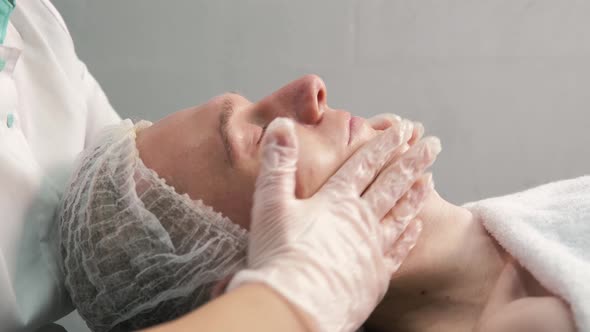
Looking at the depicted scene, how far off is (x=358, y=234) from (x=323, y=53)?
1.18 meters

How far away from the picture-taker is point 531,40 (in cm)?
189

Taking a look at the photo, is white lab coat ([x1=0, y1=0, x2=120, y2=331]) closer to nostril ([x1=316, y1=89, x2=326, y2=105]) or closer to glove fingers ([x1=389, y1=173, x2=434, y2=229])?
nostril ([x1=316, y1=89, x2=326, y2=105])

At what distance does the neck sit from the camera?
105cm

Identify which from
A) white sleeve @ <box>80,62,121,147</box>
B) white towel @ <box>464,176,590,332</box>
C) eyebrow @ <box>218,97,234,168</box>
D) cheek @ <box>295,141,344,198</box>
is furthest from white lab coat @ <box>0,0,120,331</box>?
white towel @ <box>464,176,590,332</box>

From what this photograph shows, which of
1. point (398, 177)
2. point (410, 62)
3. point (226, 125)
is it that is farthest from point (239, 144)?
point (410, 62)

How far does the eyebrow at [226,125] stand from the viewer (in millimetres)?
1002

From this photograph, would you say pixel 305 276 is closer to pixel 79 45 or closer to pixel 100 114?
pixel 100 114

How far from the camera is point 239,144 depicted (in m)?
1.00

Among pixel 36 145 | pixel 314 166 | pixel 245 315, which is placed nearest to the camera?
pixel 245 315

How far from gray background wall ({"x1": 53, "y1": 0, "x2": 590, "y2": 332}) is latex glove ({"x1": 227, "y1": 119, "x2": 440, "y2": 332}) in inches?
39.0

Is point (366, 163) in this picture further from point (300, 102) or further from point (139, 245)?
point (139, 245)

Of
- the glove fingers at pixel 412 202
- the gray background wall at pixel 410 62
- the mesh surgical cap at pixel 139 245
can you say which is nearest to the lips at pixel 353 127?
the glove fingers at pixel 412 202

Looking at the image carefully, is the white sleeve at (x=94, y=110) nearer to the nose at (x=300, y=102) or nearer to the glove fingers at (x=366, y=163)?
the nose at (x=300, y=102)

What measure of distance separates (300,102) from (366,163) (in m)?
0.19
